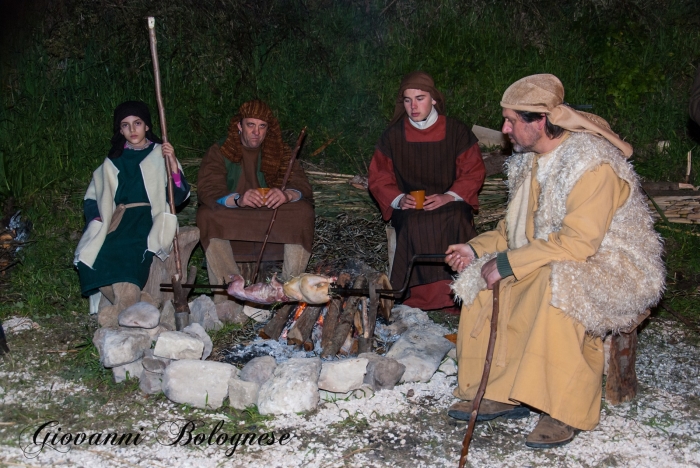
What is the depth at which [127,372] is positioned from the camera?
15.6 ft

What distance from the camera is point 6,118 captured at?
8.29 m

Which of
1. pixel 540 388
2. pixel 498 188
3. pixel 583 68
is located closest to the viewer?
pixel 540 388

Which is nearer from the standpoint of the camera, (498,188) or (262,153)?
(262,153)

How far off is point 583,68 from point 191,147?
470 cm

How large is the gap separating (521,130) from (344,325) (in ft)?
6.04

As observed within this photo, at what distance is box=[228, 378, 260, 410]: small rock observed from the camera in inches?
174

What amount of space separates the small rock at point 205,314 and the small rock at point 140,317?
0.52 m

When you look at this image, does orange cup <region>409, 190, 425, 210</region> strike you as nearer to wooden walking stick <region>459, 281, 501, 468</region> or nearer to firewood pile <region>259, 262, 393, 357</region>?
firewood pile <region>259, 262, 393, 357</region>

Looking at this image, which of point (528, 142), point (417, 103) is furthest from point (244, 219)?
point (528, 142)

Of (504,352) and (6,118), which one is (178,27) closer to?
(6,118)

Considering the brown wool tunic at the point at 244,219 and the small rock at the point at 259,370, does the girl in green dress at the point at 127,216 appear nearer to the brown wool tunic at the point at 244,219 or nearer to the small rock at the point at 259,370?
the brown wool tunic at the point at 244,219

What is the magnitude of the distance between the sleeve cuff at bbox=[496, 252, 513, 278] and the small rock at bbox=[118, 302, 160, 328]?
231cm

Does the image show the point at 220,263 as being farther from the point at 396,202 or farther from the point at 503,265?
the point at 503,265

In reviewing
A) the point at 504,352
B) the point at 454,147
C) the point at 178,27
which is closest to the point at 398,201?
the point at 454,147
